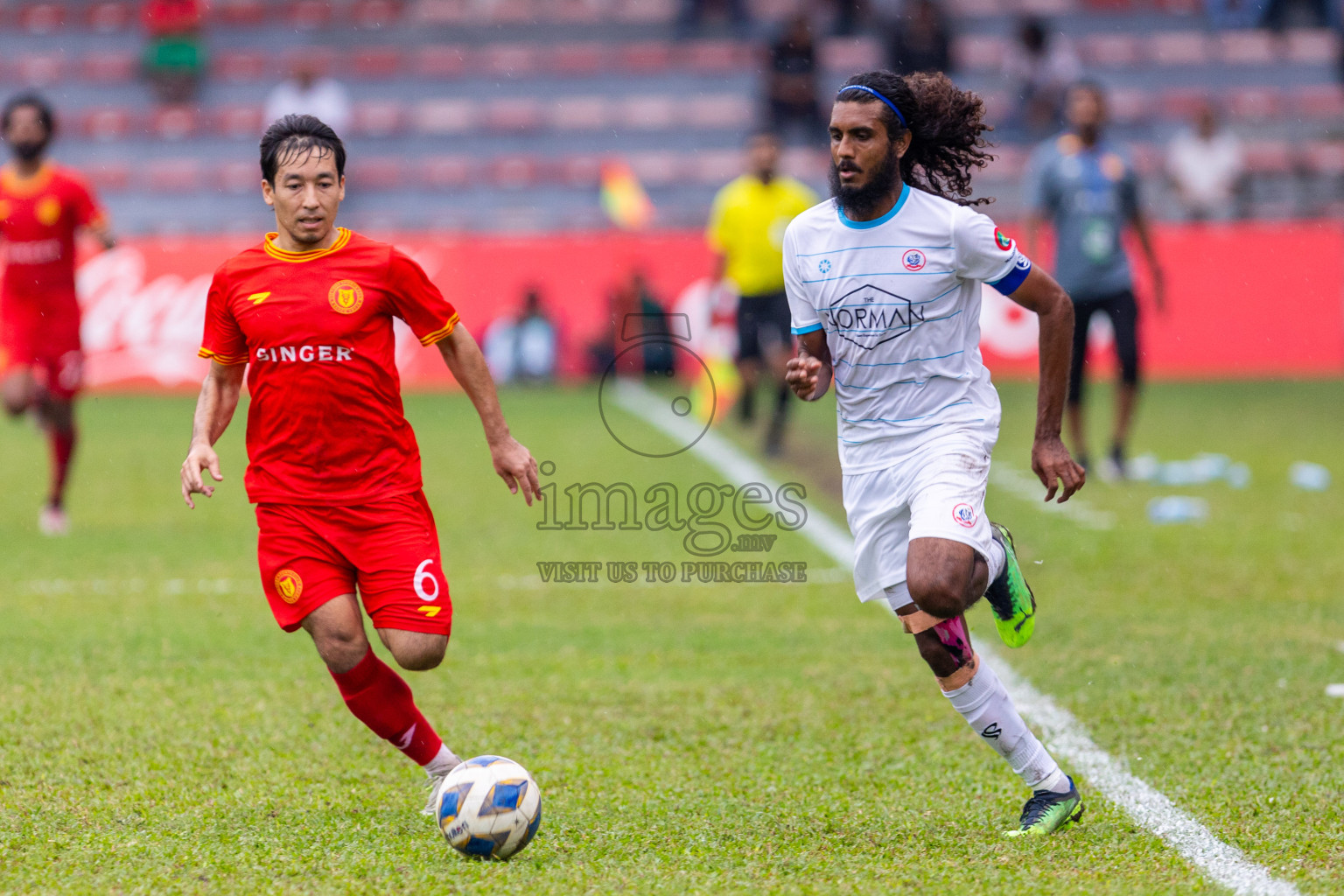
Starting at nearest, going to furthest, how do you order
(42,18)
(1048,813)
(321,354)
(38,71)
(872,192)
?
(1048,813) → (321,354) → (872,192) → (38,71) → (42,18)

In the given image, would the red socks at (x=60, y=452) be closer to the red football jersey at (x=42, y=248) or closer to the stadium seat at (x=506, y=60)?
the red football jersey at (x=42, y=248)

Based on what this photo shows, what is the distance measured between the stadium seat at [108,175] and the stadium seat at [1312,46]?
15.7 meters

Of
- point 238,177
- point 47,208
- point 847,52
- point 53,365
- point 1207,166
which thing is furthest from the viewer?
point 847,52

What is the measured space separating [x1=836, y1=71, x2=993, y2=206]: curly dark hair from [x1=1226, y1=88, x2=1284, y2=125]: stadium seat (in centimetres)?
1848

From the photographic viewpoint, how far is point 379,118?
22891 millimetres

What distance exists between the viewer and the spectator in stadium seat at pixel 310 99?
21.0m

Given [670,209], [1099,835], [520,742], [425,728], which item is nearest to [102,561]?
[520,742]

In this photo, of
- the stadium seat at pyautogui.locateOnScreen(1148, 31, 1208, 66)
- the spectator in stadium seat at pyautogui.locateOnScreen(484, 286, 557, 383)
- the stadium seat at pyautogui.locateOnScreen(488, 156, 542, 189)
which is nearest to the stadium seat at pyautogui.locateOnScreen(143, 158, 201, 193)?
the stadium seat at pyautogui.locateOnScreen(488, 156, 542, 189)

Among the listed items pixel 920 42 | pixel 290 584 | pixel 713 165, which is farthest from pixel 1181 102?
pixel 290 584

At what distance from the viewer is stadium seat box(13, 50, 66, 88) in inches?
926

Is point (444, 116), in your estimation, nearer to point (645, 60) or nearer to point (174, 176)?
point (645, 60)

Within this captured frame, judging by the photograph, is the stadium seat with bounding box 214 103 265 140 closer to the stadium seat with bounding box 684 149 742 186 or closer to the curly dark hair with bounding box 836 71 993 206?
the stadium seat with bounding box 684 149 742 186

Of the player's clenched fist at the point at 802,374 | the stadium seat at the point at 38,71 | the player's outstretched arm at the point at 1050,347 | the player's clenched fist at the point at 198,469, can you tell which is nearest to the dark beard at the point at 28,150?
the player's clenched fist at the point at 198,469

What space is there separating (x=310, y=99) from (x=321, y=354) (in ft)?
57.2
